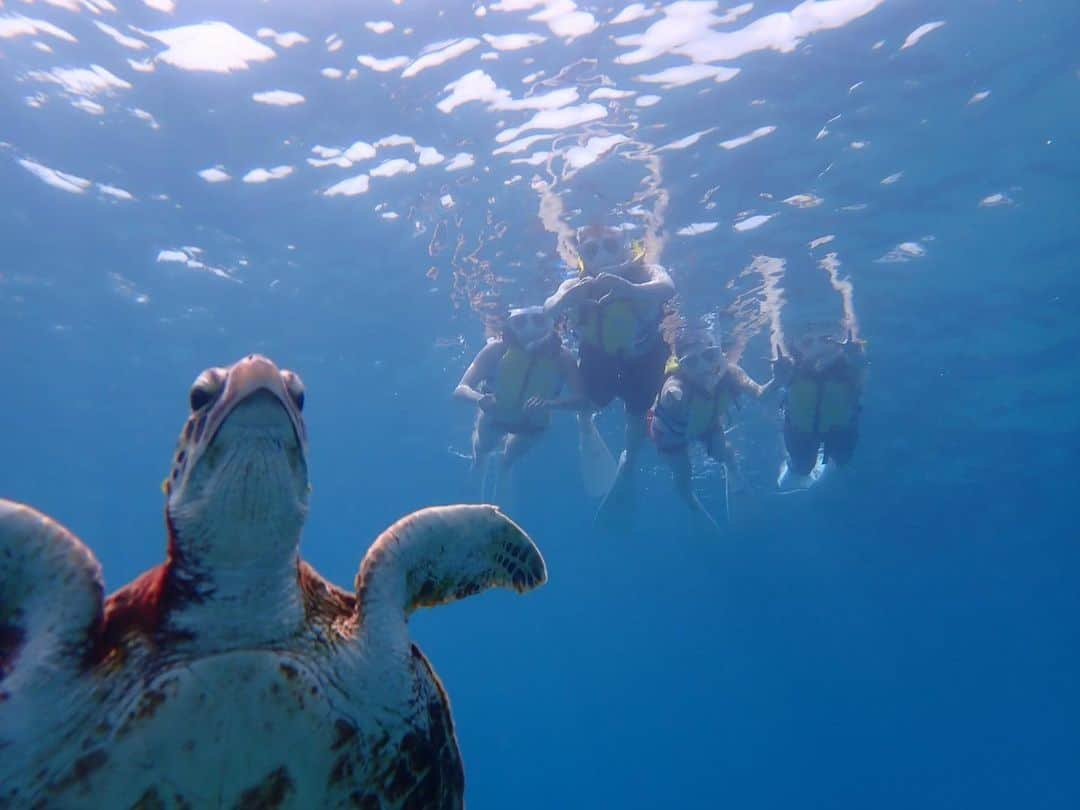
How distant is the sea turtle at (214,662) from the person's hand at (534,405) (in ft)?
32.3

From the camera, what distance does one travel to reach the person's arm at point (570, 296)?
10922mm

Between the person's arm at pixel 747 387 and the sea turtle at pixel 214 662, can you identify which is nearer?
the sea turtle at pixel 214 662

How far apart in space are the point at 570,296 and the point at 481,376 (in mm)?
2974


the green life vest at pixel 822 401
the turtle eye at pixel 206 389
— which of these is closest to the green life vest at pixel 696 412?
the green life vest at pixel 822 401

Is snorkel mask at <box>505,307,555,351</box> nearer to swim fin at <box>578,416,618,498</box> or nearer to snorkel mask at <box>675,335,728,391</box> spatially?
snorkel mask at <box>675,335,728,391</box>

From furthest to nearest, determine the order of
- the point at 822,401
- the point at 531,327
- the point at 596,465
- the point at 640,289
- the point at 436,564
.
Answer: the point at 596,465
the point at 822,401
the point at 531,327
the point at 640,289
the point at 436,564

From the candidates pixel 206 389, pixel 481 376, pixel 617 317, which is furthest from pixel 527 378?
pixel 206 389

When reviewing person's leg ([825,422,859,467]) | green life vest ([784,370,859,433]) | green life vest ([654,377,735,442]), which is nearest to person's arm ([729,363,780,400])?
green life vest ([784,370,859,433])

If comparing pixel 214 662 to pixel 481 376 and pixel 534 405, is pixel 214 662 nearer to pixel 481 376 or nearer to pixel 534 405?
pixel 534 405

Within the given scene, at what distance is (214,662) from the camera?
6.38 ft

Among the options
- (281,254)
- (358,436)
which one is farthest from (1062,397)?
(358,436)

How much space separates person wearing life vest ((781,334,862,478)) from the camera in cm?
1278

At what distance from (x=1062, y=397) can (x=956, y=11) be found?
629 inches

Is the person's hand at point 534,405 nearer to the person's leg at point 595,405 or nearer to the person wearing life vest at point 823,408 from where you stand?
the person's leg at point 595,405
